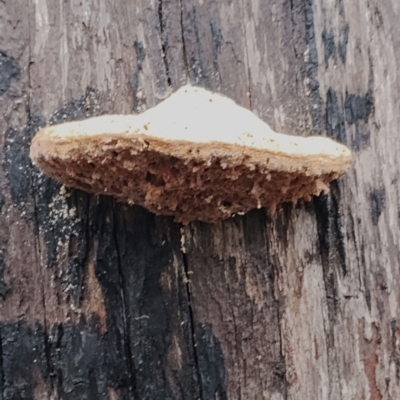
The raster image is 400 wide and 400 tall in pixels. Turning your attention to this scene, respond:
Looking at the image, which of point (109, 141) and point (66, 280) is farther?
point (66, 280)

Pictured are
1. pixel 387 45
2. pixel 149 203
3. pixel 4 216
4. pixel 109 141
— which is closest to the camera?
pixel 109 141

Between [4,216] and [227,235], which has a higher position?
[4,216]

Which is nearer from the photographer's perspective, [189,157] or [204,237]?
[189,157]

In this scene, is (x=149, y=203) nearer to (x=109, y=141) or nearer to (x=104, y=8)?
(x=109, y=141)

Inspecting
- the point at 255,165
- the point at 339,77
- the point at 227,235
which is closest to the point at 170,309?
the point at 227,235

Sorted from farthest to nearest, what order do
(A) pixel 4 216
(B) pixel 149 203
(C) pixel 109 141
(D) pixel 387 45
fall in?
(D) pixel 387 45, (A) pixel 4 216, (B) pixel 149 203, (C) pixel 109 141

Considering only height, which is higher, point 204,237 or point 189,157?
point 189,157
